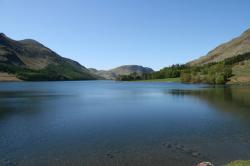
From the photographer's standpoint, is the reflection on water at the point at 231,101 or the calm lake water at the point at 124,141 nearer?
the calm lake water at the point at 124,141

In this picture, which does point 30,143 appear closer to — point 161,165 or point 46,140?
point 46,140

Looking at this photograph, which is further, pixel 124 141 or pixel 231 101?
pixel 231 101

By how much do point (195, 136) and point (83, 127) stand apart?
738 inches

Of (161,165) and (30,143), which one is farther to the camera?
(30,143)

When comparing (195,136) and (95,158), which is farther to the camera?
(195,136)

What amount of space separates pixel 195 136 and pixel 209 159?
33.3ft

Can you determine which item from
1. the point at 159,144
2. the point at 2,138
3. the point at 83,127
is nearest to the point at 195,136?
the point at 159,144

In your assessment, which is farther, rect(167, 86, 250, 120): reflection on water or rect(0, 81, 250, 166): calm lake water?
rect(167, 86, 250, 120): reflection on water

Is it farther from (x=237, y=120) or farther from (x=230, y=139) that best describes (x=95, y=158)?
(x=237, y=120)

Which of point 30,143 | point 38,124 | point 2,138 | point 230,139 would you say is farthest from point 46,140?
point 230,139

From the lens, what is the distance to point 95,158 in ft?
87.5

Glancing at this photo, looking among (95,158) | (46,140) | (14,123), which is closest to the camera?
(95,158)

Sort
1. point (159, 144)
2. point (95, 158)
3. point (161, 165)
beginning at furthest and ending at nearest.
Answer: point (159, 144), point (95, 158), point (161, 165)

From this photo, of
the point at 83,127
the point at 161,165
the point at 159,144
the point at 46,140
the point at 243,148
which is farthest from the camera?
the point at 83,127
